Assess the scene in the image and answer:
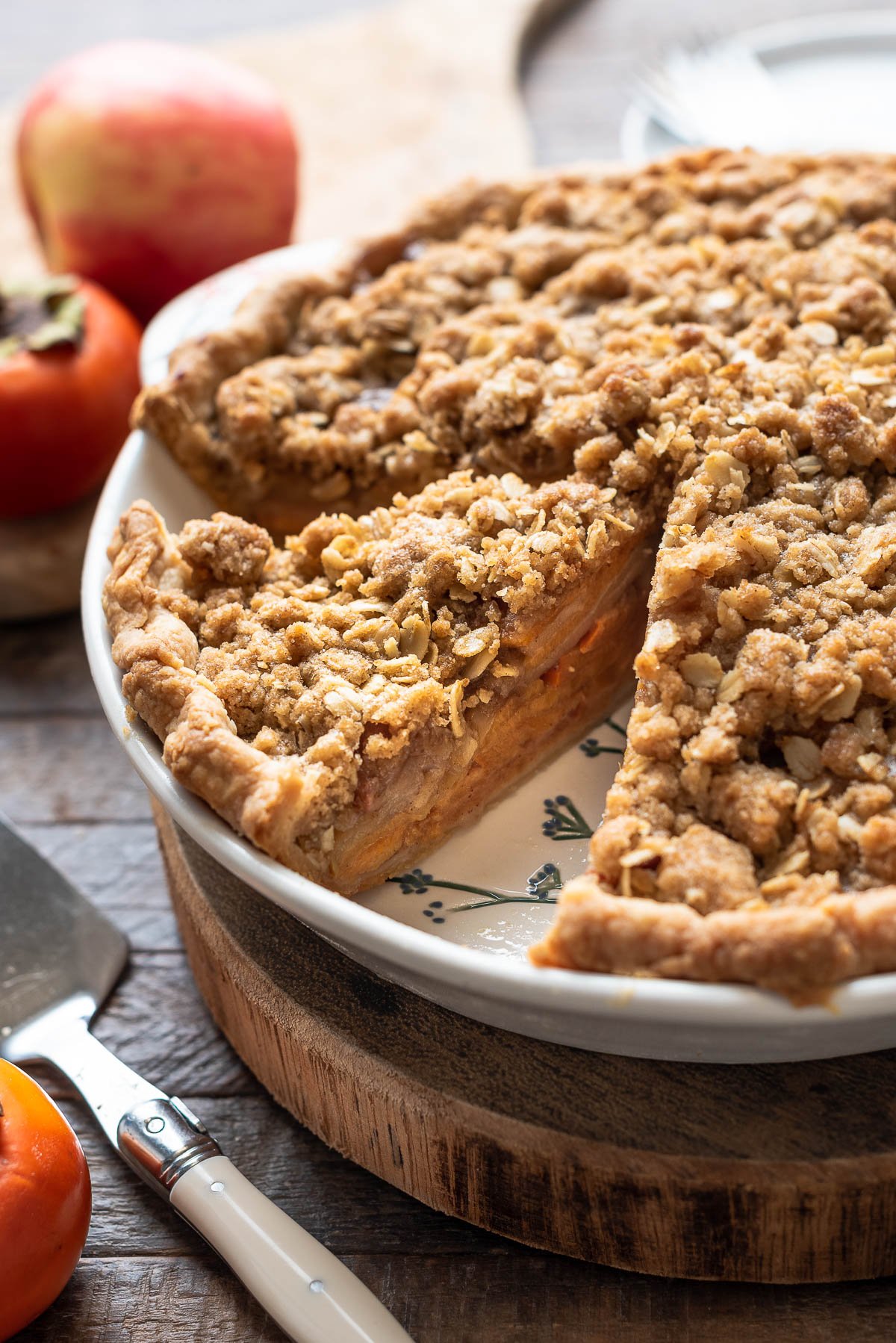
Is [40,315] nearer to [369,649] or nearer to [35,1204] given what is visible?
[369,649]

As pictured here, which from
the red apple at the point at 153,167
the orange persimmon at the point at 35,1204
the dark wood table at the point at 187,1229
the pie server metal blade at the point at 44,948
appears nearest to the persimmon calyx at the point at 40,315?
the red apple at the point at 153,167

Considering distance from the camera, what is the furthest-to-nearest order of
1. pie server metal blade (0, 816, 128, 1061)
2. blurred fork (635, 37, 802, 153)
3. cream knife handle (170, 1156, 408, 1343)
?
blurred fork (635, 37, 802, 153)
pie server metal blade (0, 816, 128, 1061)
cream knife handle (170, 1156, 408, 1343)

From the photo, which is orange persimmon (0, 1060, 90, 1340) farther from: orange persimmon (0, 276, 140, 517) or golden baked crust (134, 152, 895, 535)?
orange persimmon (0, 276, 140, 517)

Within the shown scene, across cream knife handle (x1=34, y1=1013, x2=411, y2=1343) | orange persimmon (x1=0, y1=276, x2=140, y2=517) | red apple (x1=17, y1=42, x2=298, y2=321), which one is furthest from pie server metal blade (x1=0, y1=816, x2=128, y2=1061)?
red apple (x1=17, y1=42, x2=298, y2=321)

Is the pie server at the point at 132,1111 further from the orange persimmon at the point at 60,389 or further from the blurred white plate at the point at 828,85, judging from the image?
the blurred white plate at the point at 828,85

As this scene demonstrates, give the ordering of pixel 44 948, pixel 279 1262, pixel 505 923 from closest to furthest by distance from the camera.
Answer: pixel 279 1262
pixel 505 923
pixel 44 948

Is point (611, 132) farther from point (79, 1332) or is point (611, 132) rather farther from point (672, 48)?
point (79, 1332)

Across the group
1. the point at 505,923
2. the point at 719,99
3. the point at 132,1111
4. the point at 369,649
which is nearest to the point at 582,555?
the point at 369,649
